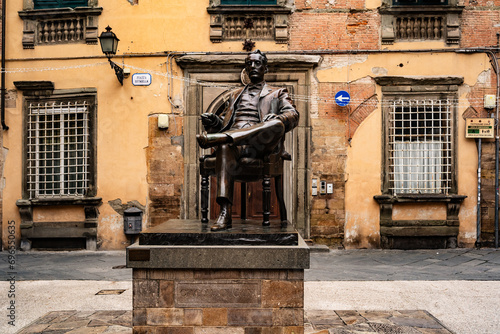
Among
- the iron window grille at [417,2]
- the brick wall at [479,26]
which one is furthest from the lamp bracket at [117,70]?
the brick wall at [479,26]

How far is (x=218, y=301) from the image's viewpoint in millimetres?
3604

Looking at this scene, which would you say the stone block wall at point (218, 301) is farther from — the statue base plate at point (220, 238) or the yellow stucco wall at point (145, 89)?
the yellow stucco wall at point (145, 89)

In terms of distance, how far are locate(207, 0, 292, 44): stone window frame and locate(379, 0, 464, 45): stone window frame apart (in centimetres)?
190

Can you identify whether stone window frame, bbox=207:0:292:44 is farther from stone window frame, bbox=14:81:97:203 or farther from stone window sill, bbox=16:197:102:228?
stone window sill, bbox=16:197:102:228

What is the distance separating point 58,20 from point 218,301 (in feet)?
26.9

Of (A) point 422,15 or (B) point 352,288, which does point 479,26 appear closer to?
(A) point 422,15

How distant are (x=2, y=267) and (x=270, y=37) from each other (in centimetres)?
640

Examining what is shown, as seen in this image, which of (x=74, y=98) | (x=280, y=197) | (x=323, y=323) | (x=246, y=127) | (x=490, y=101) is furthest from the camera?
(x=74, y=98)

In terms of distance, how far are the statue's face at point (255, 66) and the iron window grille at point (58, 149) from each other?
6279 mm

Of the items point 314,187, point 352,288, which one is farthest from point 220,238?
point 314,187

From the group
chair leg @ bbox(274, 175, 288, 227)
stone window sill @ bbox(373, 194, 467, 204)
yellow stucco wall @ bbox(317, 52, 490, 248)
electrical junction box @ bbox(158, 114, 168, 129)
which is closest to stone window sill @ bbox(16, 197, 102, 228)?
electrical junction box @ bbox(158, 114, 168, 129)

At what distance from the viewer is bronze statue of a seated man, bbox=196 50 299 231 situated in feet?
12.3

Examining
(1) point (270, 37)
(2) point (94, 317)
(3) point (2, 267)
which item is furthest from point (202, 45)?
(2) point (94, 317)

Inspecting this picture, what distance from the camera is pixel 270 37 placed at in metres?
9.50
